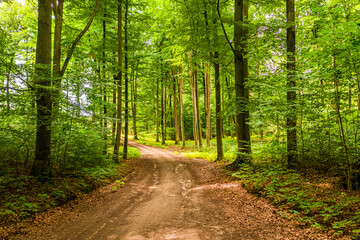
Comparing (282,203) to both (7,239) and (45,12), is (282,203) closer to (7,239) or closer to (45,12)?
(7,239)

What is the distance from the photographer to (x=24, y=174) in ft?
21.9

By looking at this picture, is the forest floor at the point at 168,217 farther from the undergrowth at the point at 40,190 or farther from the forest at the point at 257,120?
the forest at the point at 257,120

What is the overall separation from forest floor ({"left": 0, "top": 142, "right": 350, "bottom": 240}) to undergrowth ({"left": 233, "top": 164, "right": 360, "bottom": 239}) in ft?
0.95

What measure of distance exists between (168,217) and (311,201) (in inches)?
141

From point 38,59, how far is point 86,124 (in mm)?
2864

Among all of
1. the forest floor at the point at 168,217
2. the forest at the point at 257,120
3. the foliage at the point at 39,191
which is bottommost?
the forest floor at the point at 168,217

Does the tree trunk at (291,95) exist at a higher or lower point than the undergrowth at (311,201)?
higher

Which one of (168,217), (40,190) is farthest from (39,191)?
(168,217)

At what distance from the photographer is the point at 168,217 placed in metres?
4.74

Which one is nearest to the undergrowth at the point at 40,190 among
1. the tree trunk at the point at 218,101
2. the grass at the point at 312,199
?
the grass at the point at 312,199

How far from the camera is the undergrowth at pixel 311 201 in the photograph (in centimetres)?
362

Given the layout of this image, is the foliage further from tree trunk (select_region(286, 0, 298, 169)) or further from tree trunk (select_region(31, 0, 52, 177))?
tree trunk (select_region(286, 0, 298, 169))

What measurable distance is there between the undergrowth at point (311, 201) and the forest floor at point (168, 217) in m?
0.29

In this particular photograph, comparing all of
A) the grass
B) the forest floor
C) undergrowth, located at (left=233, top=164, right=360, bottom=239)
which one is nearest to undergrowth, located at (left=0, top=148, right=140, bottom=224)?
the forest floor
